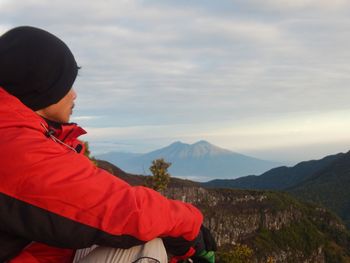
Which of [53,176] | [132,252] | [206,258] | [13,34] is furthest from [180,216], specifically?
[13,34]

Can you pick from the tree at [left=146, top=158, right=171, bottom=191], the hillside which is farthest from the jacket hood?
the hillside

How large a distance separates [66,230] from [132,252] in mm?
717

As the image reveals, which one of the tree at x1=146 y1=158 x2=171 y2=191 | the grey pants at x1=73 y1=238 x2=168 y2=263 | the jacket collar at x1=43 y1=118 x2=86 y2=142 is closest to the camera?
the grey pants at x1=73 y1=238 x2=168 y2=263

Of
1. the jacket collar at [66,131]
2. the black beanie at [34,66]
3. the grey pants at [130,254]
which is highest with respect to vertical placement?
the black beanie at [34,66]

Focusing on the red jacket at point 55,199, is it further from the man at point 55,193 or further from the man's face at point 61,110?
the man's face at point 61,110

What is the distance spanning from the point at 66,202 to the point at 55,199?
86 mm

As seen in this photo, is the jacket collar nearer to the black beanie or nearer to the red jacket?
the black beanie

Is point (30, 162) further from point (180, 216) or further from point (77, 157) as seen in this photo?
point (180, 216)

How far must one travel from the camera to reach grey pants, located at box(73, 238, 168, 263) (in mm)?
4434

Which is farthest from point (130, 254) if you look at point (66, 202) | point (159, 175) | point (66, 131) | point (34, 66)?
point (159, 175)

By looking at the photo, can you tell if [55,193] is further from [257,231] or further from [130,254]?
[257,231]

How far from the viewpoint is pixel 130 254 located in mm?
4484

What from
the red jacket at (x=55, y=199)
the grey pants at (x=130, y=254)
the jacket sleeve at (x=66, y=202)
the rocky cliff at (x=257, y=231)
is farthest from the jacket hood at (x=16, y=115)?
the rocky cliff at (x=257, y=231)

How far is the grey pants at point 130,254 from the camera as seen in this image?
14.5 feet
